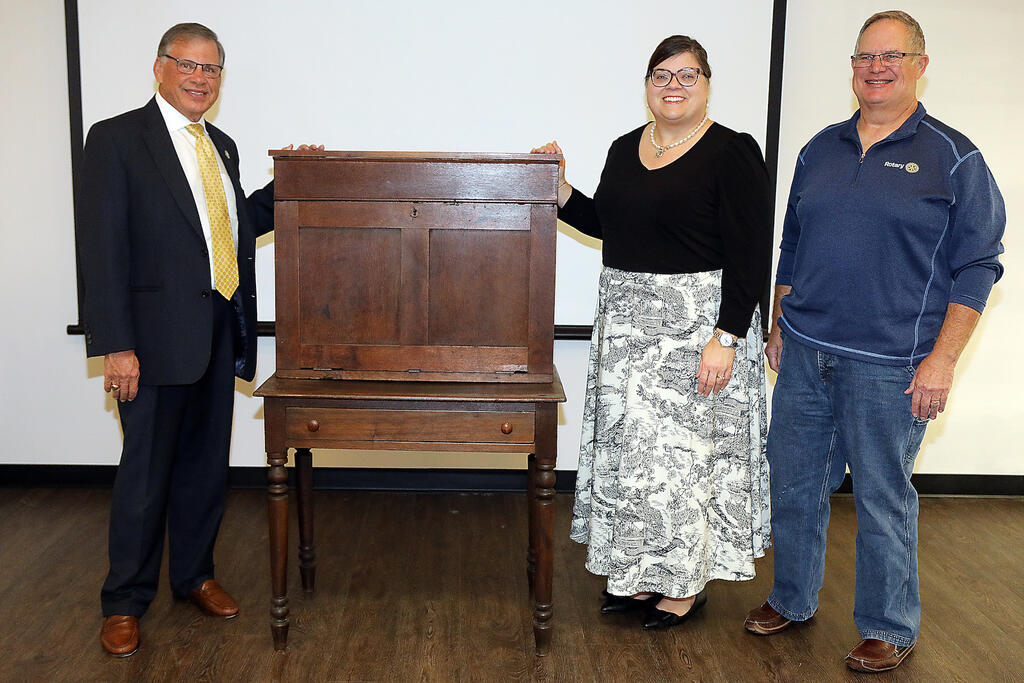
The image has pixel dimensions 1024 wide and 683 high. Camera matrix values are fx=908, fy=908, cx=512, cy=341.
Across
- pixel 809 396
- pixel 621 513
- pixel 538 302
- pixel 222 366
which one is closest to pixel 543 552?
pixel 621 513

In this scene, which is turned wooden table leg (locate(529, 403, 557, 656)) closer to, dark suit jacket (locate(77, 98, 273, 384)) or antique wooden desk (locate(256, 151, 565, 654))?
antique wooden desk (locate(256, 151, 565, 654))

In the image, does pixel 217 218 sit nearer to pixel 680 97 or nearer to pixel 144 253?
pixel 144 253

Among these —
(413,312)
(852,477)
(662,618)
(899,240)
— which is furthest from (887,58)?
(662,618)

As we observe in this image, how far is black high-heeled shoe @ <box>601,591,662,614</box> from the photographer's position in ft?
9.32

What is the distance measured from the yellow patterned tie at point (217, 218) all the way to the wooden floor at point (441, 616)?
1034mm

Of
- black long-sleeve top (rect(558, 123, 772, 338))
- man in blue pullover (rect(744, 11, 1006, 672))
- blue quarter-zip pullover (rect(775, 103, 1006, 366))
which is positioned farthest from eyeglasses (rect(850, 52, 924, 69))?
black long-sleeve top (rect(558, 123, 772, 338))

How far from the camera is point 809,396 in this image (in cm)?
258

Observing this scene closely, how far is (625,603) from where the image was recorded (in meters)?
2.85

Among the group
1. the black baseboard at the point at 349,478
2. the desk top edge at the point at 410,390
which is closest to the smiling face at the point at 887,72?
the desk top edge at the point at 410,390

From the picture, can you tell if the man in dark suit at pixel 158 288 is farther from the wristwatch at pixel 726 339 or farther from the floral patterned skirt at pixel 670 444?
the wristwatch at pixel 726 339

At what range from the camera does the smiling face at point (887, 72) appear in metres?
2.35

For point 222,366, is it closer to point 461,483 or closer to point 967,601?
point 461,483

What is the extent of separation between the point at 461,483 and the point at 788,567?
5.40 ft

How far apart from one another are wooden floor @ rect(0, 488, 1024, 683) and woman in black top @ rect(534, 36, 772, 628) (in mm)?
240
